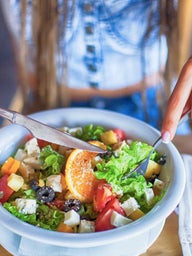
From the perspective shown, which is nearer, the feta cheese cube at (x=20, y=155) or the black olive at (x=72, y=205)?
the black olive at (x=72, y=205)

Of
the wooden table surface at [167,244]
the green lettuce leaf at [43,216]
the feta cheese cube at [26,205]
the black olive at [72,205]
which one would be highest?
the feta cheese cube at [26,205]

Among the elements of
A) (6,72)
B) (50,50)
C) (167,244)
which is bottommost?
(6,72)

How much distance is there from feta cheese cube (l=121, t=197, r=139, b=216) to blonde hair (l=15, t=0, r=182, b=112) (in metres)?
0.42

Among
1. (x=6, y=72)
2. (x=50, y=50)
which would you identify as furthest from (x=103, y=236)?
(x=6, y=72)

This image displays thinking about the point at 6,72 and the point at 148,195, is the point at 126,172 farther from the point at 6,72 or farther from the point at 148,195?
the point at 6,72

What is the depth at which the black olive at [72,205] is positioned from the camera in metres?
0.83

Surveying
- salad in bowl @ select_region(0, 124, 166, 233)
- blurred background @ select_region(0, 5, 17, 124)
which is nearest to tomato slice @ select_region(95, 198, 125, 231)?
salad in bowl @ select_region(0, 124, 166, 233)

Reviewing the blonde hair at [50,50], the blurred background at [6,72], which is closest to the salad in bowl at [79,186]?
the blonde hair at [50,50]

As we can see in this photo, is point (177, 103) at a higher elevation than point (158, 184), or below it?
higher

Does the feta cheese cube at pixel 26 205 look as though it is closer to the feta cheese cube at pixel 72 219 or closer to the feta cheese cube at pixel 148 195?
the feta cheese cube at pixel 72 219

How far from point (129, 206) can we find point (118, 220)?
4cm

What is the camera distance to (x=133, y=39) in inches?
48.3

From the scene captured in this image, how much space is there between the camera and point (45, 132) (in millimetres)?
890

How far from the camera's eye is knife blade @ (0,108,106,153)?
34.4 inches
